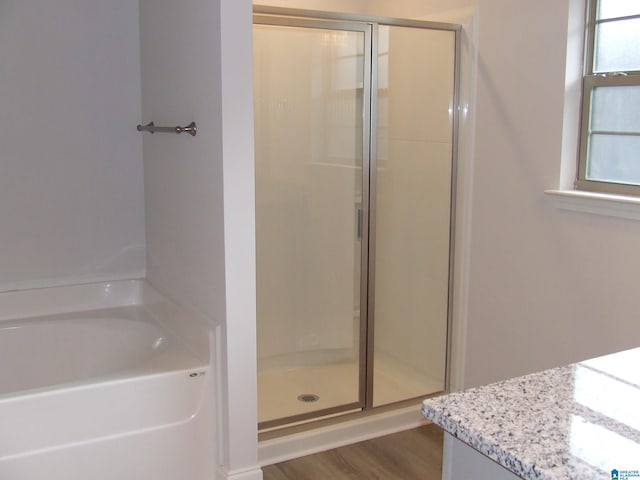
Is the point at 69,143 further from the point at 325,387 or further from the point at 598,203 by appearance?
the point at 598,203

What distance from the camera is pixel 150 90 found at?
10.2 ft

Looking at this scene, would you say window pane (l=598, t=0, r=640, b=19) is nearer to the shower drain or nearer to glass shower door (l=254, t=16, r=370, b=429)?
glass shower door (l=254, t=16, r=370, b=429)

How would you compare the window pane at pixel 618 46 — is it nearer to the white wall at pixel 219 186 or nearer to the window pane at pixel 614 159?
the window pane at pixel 614 159

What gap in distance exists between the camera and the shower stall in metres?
3.04

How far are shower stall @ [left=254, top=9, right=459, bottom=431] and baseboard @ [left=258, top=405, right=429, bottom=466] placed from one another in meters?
0.08

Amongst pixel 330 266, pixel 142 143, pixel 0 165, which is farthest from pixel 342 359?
pixel 0 165

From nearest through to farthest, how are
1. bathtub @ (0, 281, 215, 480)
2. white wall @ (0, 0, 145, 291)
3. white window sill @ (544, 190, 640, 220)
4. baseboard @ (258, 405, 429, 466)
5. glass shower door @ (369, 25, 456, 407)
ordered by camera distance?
bathtub @ (0, 281, 215, 480) < white window sill @ (544, 190, 640, 220) < baseboard @ (258, 405, 429, 466) < white wall @ (0, 0, 145, 291) < glass shower door @ (369, 25, 456, 407)

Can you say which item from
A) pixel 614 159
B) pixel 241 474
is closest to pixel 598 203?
pixel 614 159

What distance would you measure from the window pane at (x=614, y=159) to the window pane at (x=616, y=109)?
37 mm

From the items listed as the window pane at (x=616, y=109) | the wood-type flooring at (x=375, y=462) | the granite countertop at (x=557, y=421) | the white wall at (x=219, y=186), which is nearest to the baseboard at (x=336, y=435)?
the wood-type flooring at (x=375, y=462)

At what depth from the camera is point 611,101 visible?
257cm

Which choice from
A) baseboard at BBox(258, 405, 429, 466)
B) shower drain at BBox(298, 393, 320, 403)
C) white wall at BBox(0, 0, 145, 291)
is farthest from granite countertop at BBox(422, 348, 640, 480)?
white wall at BBox(0, 0, 145, 291)

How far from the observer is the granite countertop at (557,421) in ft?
3.02

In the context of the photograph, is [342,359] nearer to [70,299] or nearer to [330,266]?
[330,266]
